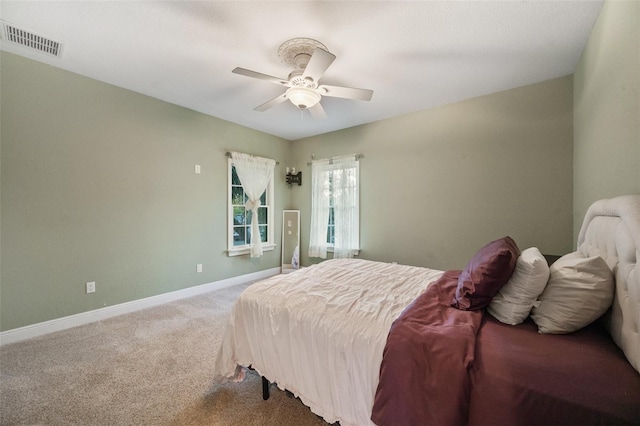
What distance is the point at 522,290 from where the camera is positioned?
1.25m

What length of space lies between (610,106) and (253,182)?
4.12 meters

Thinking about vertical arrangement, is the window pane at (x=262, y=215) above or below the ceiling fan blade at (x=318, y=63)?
below

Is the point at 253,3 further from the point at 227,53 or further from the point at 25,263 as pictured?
the point at 25,263

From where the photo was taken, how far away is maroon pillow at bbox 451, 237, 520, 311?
128cm

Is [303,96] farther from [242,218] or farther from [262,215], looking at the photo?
[262,215]

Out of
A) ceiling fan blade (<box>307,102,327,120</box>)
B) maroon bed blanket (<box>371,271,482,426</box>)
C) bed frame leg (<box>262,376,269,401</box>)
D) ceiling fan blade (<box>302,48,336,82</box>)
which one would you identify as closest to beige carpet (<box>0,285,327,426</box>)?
bed frame leg (<box>262,376,269,401</box>)

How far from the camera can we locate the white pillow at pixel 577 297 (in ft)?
3.57

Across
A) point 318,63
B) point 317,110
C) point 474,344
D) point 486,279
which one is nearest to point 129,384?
point 474,344

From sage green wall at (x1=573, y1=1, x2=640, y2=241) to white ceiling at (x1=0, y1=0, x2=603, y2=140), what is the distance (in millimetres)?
243

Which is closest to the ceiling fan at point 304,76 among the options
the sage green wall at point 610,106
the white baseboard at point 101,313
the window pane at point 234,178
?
the sage green wall at point 610,106

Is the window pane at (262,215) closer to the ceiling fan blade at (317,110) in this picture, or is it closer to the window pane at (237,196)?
the window pane at (237,196)

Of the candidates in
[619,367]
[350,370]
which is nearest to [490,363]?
[619,367]

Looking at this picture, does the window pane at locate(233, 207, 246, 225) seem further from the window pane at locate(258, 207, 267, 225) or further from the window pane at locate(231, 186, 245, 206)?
the window pane at locate(258, 207, 267, 225)

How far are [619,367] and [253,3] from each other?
8.74 feet
